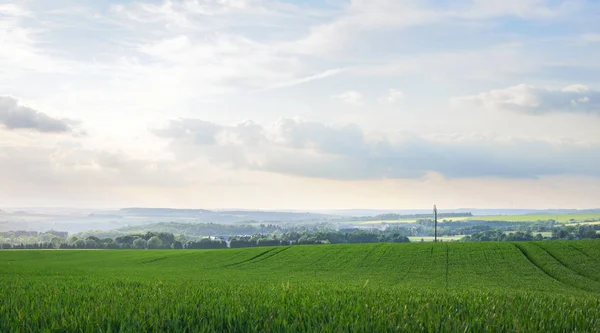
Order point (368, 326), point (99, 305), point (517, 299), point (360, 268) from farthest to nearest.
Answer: point (360, 268), point (517, 299), point (99, 305), point (368, 326)

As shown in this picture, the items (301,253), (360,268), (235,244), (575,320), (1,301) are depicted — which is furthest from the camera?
(235,244)

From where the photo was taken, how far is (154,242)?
504 ft

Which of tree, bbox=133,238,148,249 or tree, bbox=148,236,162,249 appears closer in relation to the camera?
tree, bbox=148,236,162,249

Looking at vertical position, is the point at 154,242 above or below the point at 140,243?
above

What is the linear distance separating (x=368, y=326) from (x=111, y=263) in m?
88.3

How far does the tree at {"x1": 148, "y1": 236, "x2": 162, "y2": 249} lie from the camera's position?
5950 inches

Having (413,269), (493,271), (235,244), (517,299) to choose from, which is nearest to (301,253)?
(413,269)

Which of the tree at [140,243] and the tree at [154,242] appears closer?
the tree at [154,242]

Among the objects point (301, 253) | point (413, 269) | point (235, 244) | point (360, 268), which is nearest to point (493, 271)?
point (413, 269)

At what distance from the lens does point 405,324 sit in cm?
626

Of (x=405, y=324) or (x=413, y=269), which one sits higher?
(x=405, y=324)

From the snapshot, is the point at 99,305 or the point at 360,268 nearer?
the point at 99,305

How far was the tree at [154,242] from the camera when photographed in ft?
496

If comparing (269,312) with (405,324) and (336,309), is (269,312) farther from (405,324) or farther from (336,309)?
(405,324)
